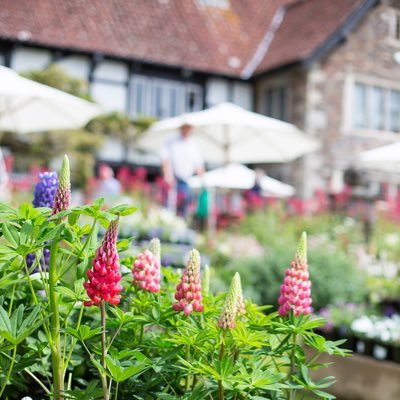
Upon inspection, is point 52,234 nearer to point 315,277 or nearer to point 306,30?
point 315,277

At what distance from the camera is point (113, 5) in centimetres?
1917

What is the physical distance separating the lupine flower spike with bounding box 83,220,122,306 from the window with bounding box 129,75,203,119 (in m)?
17.2

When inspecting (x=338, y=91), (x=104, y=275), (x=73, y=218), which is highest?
(x=338, y=91)

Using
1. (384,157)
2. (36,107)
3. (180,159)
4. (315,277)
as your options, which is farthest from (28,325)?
(36,107)

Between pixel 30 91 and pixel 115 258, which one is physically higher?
pixel 30 91

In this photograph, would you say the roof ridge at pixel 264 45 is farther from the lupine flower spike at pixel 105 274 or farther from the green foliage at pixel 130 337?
the lupine flower spike at pixel 105 274

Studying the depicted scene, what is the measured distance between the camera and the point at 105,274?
1.55m

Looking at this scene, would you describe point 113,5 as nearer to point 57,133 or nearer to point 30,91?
point 57,133

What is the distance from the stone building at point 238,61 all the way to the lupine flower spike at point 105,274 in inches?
645

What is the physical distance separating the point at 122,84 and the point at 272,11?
6020mm

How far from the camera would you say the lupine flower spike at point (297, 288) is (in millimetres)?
1790

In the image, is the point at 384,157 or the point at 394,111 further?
the point at 394,111

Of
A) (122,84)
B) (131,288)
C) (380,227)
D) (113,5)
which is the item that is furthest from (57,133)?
(131,288)

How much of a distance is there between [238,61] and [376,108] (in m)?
3.90
